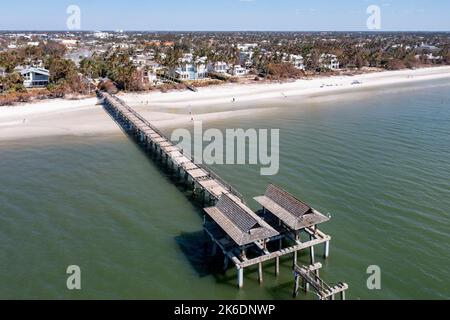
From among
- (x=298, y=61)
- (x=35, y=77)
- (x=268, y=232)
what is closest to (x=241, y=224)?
(x=268, y=232)

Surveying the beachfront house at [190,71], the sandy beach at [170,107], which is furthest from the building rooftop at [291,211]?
the beachfront house at [190,71]

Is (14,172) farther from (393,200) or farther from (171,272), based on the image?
(393,200)

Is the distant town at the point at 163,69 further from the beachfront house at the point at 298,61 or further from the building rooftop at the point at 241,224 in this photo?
the building rooftop at the point at 241,224

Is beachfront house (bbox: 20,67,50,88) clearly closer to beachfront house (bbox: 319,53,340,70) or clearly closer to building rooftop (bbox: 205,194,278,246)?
building rooftop (bbox: 205,194,278,246)

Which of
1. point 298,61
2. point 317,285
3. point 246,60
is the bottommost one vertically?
point 317,285

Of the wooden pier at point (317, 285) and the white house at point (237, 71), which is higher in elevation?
the white house at point (237, 71)

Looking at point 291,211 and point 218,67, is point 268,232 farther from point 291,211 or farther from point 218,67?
point 218,67
